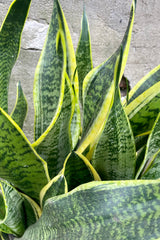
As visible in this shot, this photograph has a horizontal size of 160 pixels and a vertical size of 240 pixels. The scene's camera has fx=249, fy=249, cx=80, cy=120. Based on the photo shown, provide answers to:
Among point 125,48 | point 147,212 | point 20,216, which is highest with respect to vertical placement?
point 125,48

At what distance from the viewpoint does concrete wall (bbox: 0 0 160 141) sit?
2.81 ft

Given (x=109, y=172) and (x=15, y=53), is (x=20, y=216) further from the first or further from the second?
(x=15, y=53)

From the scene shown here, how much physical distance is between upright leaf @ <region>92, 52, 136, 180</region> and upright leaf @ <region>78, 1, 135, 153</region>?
0.7 inches

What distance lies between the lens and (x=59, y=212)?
0.81ft

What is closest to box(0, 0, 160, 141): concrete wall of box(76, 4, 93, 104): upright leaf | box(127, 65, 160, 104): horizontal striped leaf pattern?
box(76, 4, 93, 104): upright leaf

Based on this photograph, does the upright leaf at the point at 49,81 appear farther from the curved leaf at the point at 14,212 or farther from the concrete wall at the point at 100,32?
the concrete wall at the point at 100,32

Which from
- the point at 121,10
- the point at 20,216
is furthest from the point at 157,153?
the point at 121,10

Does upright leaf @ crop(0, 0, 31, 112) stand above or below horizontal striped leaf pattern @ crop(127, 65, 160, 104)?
above

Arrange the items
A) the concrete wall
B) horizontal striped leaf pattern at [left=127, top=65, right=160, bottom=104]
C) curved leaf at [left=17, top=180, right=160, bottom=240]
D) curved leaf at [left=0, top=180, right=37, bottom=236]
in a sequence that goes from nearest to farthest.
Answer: curved leaf at [left=17, top=180, right=160, bottom=240] → curved leaf at [left=0, top=180, right=37, bottom=236] → horizontal striped leaf pattern at [left=127, top=65, right=160, bottom=104] → the concrete wall

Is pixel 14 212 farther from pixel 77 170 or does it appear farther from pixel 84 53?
pixel 84 53

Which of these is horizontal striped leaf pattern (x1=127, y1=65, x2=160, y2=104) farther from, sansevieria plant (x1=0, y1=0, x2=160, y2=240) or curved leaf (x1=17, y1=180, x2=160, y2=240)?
curved leaf (x1=17, y1=180, x2=160, y2=240)

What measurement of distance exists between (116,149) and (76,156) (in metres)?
0.05

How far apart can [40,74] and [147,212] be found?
0.29 m

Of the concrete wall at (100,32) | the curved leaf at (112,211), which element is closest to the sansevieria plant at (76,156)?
the curved leaf at (112,211)
